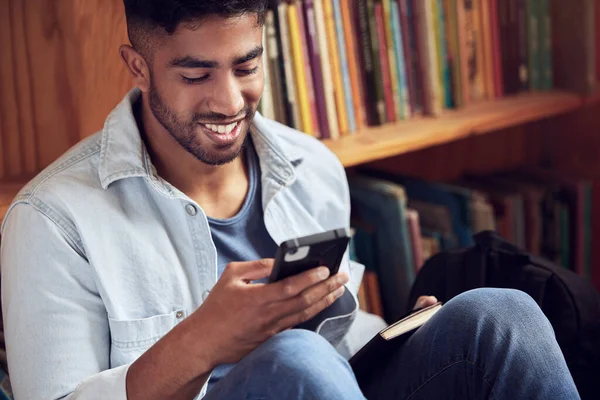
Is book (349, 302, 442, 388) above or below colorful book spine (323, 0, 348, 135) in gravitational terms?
below

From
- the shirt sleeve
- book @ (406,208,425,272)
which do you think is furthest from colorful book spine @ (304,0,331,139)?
the shirt sleeve

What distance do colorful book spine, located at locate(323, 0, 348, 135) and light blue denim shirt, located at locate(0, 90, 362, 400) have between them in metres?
0.28

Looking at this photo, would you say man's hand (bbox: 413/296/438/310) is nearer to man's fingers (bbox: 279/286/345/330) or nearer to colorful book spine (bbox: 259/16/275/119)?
man's fingers (bbox: 279/286/345/330)

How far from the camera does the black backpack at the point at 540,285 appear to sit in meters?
1.28

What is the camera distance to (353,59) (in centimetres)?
146

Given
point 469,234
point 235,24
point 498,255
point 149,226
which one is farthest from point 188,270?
point 469,234

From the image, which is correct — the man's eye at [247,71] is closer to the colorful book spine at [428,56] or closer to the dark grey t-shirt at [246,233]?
the dark grey t-shirt at [246,233]

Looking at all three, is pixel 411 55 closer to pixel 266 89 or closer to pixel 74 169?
pixel 266 89

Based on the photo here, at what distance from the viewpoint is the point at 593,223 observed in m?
1.92

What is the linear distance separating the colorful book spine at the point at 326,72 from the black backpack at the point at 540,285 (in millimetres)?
294

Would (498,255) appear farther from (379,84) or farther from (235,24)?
(235,24)

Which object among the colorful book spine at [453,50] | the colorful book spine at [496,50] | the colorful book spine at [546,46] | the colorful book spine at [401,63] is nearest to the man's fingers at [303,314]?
the colorful book spine at [401,63]

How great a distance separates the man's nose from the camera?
107 centimetres

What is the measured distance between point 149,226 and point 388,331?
35 cm
